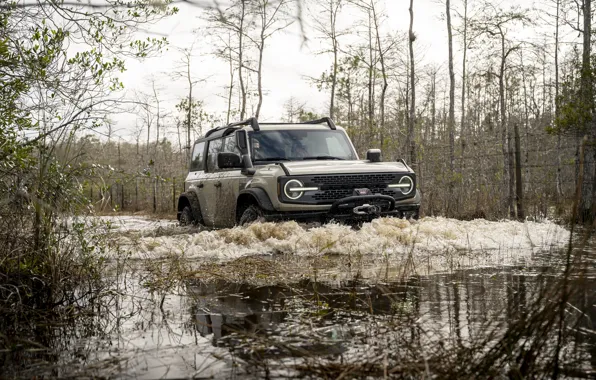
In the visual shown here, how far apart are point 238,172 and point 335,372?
22.5ft

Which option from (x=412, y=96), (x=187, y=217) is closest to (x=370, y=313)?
(x=187, y=217)

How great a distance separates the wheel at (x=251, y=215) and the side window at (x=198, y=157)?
2535 millimetres

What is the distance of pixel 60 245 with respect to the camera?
17.0 feet

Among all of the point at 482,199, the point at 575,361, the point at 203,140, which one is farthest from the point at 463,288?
the point at 482,199

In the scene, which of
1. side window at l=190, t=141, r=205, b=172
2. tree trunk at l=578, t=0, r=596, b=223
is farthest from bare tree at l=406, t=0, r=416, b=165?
side window at l=190, t=141, r=205, b=172

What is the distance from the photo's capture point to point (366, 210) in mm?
8242

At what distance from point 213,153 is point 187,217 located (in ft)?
5.40

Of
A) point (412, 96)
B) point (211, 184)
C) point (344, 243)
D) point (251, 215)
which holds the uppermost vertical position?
point (412, 96)

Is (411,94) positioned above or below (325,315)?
above

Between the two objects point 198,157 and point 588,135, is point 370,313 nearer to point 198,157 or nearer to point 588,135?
point 198,157

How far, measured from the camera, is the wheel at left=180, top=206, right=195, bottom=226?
11.5 m

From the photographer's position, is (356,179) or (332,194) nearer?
(332,194)

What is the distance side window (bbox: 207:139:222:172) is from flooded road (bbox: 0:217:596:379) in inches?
105

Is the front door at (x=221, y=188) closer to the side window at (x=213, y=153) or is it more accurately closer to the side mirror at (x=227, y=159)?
the side window at (x=213, y=153)
